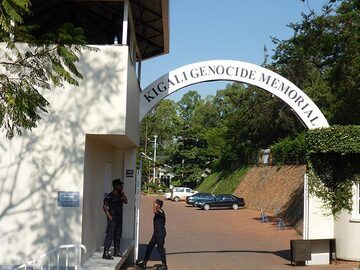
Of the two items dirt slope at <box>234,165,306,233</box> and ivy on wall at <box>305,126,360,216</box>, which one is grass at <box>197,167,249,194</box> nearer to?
dirt slope at <box>234,165,306,233</box>

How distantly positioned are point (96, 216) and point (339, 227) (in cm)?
708

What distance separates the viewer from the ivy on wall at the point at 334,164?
49.5 feet

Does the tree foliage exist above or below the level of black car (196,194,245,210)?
above

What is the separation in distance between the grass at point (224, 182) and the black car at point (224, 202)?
6441mm

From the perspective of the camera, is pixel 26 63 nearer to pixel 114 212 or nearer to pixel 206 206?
pixel 114 212

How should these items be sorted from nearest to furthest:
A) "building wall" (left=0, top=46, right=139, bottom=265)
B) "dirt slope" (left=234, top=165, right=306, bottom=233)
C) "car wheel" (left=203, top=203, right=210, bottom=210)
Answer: "building wall" (left=0, top=46, right=139, bottom=265), "dirt slope" (left=234, top=165, right=306, bottom=233), "car wheel" (left=203, top=203, right=210, bottom=210)

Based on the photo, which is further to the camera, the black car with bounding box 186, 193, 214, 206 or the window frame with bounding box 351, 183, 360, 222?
the black car with bounding box 186, 193, 214, 206

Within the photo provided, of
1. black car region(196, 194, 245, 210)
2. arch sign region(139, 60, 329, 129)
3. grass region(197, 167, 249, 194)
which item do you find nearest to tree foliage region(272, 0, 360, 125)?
arch sign region(139, 60, 329, 129)

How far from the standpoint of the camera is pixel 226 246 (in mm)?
21281

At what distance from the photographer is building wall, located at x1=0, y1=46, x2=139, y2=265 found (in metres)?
10.6

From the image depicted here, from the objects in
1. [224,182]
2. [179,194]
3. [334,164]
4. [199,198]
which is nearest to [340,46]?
[334,164]

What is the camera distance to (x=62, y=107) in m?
10.9

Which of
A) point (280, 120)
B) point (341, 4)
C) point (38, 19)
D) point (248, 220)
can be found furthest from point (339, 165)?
point (280, 120)

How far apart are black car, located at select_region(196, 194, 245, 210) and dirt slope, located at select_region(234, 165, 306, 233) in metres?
1.11
